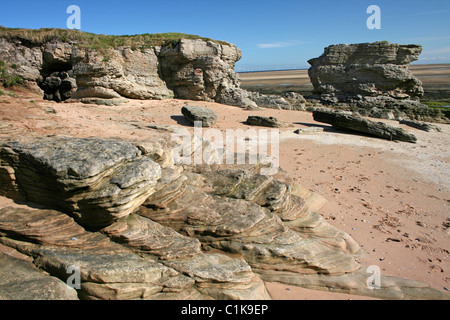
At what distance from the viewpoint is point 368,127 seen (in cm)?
1653

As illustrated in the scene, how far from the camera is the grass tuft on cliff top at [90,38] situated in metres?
18.5

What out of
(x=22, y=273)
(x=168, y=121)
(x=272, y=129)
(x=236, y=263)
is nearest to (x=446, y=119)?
(x=272, y=129)

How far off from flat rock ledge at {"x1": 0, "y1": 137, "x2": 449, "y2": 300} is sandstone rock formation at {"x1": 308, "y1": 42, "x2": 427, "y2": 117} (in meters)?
22.1

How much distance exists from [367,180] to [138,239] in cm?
865

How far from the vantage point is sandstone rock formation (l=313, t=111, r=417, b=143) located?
16.0 meters

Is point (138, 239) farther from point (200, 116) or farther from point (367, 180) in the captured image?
point (200, 116)

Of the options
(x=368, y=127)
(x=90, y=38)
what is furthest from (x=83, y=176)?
(x=90, y=38)

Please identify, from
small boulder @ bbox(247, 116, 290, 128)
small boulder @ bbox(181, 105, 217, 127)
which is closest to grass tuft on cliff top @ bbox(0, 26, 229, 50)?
small boulder @ bbox(181, 105, 217, 127)

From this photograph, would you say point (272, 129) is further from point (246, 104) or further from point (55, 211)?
point (55, 211)

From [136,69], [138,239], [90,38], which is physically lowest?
[138,239]

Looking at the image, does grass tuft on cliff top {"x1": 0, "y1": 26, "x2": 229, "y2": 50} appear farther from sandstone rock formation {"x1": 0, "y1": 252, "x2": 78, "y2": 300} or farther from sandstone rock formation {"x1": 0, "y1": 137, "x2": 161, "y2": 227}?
sandstone rock formation {"x1": 0, "y1": 252, "x2": 78, "y2": 300}

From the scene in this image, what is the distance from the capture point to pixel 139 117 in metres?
16.2

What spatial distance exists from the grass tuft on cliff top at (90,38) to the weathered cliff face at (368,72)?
11130 mm
